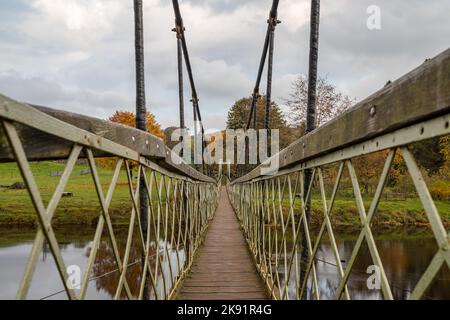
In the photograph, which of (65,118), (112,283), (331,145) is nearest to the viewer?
(65,118)

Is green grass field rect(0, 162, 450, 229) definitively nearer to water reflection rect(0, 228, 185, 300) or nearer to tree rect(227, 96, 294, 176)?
water reflection rect(0, 228, 185, 300)

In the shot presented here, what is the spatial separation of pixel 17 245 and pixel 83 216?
5196 millimetres

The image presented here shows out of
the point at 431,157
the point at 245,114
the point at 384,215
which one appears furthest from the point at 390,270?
the point at 245,114

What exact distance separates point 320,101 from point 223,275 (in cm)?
1818

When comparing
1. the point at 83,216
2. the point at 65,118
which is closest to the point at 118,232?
the point at 83,216

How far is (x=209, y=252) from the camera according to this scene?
229 inches

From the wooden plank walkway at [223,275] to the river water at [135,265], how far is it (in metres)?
2.83

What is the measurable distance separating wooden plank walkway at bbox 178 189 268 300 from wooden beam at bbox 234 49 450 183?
2659 millimetres

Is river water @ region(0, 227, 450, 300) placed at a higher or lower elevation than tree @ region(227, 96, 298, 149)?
lower

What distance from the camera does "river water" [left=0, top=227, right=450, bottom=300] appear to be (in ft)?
34.9

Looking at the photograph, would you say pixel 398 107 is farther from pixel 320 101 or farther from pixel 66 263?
pixel 320 101

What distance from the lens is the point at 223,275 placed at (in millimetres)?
4387
